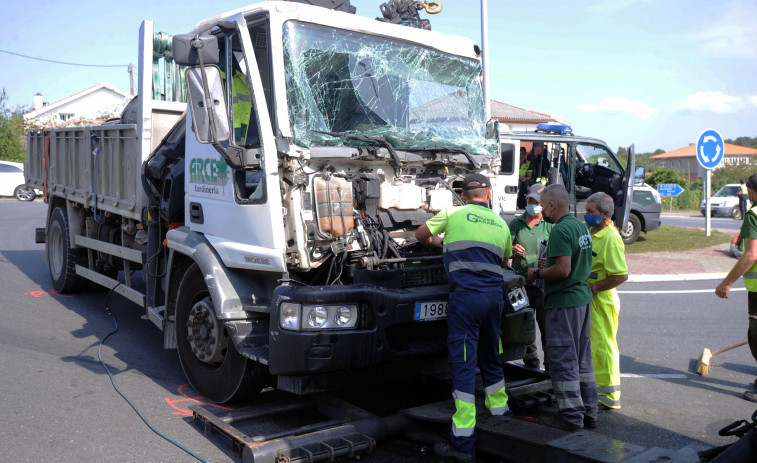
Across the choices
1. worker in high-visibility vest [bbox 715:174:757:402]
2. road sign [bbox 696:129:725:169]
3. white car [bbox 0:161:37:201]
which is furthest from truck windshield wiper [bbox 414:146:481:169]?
white car [bbox 0:161:37:201]

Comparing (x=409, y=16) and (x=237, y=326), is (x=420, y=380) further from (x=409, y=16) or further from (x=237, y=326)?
(x=409, y=16)

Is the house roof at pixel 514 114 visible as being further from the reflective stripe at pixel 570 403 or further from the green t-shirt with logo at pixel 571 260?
the reflective stripe at pixel 570 403

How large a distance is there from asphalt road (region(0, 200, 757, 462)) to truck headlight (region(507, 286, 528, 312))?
1.09 metres

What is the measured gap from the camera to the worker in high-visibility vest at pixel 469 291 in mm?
4215

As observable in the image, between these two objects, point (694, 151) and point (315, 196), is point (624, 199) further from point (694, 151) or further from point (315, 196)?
point (694, 151)

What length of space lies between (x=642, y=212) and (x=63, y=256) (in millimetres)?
12695

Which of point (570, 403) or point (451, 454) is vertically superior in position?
point (570, 403)

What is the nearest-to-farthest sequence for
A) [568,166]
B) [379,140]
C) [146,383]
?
[379,140] → [146,383] → [568,166]

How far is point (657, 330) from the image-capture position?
7941mm

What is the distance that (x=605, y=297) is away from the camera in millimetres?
5336

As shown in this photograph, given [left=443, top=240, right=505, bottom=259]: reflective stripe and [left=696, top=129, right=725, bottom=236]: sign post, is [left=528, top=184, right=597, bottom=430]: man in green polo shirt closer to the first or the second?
[left=443, top=240, right=505, bottom=259]: reflective stripe

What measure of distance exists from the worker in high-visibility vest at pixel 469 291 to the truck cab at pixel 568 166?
276 inches

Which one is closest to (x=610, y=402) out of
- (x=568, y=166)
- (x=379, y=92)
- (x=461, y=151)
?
(x=461, y=151)

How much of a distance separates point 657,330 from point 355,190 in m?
5.05
